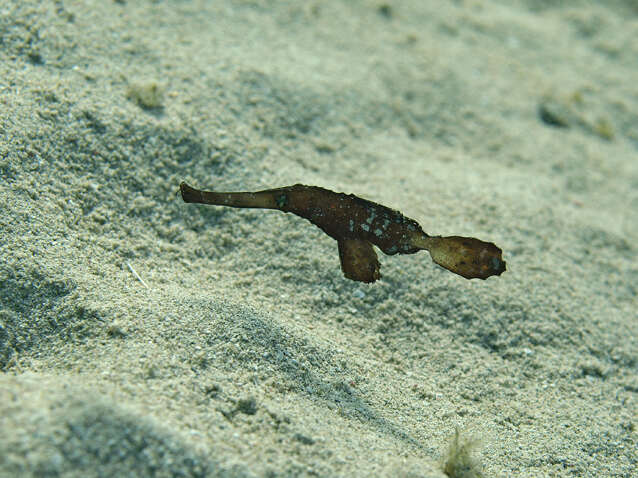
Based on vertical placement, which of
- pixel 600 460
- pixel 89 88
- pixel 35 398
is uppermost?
pixel 89 88

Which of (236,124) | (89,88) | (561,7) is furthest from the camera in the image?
(561,7)

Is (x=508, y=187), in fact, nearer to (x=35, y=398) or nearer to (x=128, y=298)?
(x=128, y=298)

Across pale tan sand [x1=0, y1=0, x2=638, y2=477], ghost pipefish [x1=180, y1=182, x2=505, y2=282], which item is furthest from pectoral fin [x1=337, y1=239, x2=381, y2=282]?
pale tan sand [x1=0, y1=0, x2=638, y2=477]

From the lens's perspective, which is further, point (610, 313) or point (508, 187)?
point (508, 187)

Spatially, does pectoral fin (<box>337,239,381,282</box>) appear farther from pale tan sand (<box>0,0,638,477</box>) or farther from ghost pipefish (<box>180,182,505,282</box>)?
pale tan sand (<box>0,0,638,477</box>)

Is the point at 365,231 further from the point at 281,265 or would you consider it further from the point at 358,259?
the point at 281,265

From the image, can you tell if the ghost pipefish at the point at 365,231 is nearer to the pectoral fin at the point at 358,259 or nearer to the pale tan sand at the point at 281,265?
the pectoral fin at the point at 358,259

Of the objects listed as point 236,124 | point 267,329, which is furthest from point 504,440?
point 236,124

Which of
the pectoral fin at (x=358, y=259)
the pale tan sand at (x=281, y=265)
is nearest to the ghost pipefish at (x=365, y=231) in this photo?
the pectoral fin at (x=358, y=259)
